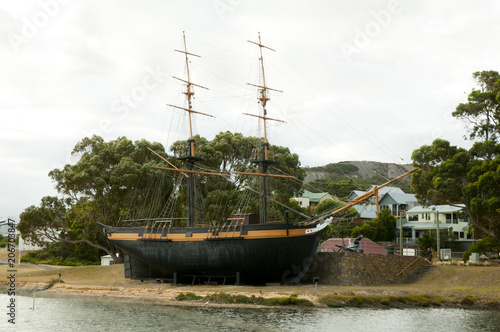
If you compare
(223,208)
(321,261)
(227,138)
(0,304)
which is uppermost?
(227,138)

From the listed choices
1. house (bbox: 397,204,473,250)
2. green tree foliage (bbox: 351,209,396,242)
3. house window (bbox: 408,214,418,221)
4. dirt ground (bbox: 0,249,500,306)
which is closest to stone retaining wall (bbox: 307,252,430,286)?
dirt ground (bbox: 0,249,500,306)

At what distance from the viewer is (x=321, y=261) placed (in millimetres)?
37062

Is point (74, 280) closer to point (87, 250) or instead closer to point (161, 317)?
point (87, 250)

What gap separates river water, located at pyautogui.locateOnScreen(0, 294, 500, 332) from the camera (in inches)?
932

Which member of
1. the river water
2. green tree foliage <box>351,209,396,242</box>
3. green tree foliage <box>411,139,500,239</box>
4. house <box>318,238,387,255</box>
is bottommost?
the river water

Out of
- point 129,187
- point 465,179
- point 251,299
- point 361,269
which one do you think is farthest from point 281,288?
point 129,187

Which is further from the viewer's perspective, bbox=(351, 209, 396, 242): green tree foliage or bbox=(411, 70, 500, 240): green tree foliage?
bbox=(351, 209, 396, 242): green tree foliage

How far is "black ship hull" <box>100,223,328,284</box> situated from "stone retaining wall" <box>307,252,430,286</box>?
1156 millimetres

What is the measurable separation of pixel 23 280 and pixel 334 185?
8345 cm

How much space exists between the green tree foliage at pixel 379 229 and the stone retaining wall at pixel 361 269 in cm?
2204

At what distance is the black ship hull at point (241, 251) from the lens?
35.1m

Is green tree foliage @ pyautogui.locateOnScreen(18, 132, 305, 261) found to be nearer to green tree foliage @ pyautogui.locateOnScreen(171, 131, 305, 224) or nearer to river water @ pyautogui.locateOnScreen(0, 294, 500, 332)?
green tree foliage @ pyautogui.locateOnScreen(171, 131, 305, 224)

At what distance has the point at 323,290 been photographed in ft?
106

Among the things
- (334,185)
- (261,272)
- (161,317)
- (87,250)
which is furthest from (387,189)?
(161,317)
